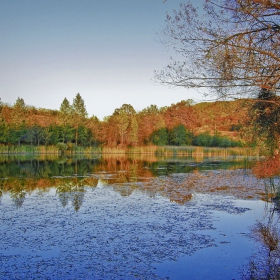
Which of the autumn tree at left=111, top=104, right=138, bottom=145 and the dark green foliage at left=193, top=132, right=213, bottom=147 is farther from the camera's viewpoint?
the dark green foliage at left=193, top=132, right=213, bottom=147

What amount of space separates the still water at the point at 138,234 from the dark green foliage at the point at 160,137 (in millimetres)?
39925

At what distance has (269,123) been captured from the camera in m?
6.71

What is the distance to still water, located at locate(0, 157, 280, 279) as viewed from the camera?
4656 mm

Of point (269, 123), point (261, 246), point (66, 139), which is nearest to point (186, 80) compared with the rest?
point (269, 123)

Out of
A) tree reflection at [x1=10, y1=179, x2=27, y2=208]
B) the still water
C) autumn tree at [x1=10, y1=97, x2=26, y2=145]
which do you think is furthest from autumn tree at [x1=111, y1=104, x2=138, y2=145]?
the still water

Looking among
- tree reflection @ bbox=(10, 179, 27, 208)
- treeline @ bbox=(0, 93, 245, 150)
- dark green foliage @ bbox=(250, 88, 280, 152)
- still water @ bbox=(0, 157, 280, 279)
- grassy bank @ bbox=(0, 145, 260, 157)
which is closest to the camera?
still water @ bbox=(0, 157, 280, 279)

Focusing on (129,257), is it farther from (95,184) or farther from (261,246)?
(95,184)

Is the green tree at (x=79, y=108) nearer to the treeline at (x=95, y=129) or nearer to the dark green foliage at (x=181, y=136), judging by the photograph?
the treeline at (x=95, y=129)

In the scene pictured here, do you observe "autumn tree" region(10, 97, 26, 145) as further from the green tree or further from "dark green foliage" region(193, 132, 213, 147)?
"dark green foliage" region(193, 132, 213, 147)

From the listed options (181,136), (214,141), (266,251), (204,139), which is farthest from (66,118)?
(266,251)

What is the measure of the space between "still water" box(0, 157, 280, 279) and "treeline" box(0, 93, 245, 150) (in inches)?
1273

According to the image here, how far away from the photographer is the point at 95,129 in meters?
48.3

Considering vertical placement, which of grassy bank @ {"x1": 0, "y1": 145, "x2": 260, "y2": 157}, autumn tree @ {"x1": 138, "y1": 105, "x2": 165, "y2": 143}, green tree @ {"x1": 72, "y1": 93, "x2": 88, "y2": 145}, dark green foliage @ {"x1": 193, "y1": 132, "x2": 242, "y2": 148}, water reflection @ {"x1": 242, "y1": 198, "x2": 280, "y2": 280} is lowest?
water reflection @ {"x1": 242, "y1": 198, "x2": 280, "y2": 280}

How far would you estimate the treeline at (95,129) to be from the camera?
42.4 meters
